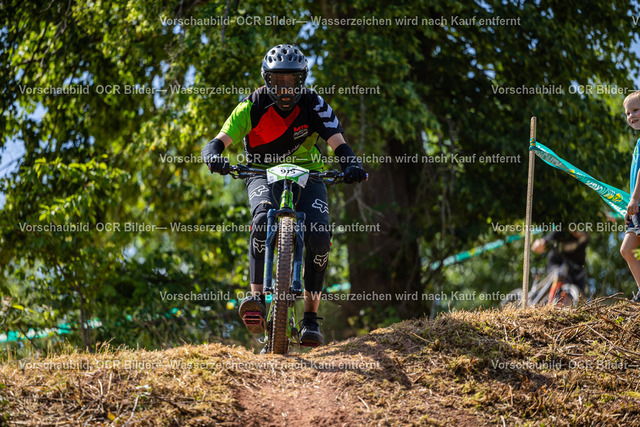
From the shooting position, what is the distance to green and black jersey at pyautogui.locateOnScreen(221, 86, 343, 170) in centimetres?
540

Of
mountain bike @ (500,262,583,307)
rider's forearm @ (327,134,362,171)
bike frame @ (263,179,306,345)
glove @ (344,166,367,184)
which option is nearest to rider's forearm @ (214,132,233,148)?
bike frame @ (263,179,306,345)

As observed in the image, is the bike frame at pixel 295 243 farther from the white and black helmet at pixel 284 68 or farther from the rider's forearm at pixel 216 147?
the white and black helmet at pixel 284 68

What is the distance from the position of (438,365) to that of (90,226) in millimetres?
6212

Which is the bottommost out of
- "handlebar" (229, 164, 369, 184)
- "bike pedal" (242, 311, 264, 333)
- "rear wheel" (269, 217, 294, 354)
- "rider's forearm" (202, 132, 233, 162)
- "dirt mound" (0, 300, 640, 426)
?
"dirt mound" (0, 300, 640, 426)

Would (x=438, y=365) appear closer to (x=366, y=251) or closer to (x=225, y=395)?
(x=225, y=395)

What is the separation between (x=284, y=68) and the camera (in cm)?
509

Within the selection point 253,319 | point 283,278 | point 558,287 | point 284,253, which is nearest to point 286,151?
point 284,253

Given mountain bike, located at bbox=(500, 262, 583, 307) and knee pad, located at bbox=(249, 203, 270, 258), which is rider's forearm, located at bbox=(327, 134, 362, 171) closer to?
knee pad, located at bbox=(249, 203, 270, 258)

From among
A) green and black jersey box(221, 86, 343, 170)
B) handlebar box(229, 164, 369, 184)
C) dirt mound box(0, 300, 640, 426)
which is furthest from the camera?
green and black jersey box(221, 86, 343, 170)

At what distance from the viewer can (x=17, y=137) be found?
10305mm

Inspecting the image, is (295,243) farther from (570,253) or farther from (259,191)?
(570,253)

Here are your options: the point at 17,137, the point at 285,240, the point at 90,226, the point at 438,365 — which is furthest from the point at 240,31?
the point at 438,365

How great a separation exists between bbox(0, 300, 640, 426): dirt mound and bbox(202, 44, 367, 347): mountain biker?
54cm

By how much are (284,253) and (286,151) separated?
1131 mm
